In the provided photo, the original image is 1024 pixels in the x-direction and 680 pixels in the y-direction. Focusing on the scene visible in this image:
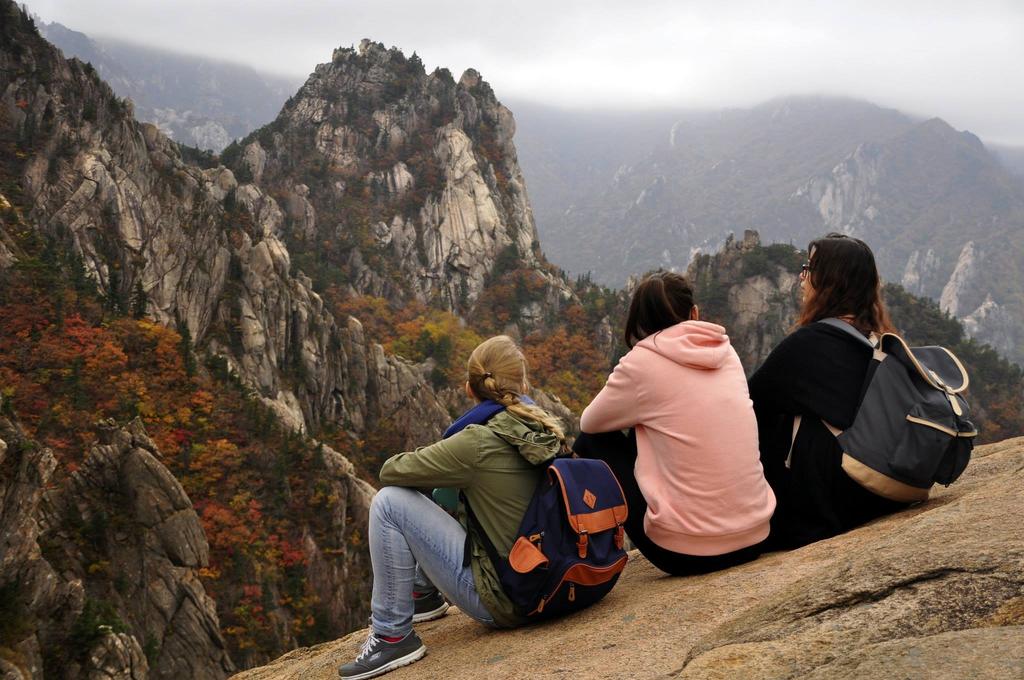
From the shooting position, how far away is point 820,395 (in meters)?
5.11

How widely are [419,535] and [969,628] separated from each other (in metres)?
3.18

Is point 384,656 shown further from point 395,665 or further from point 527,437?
point 527,437

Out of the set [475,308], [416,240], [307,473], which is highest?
[416,240]

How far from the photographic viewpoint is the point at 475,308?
7925cm

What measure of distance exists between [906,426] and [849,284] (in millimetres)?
1113

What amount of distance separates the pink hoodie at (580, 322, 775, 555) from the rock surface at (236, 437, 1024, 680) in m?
0.40

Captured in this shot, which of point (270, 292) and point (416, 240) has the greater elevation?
point (416, 240)

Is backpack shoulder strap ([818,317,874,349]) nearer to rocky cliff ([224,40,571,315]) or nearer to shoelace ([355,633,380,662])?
shoelace ([355,633,380,662])

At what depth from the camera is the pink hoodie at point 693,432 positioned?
496cm

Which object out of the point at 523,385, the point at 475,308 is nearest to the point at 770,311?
the point at 475,308

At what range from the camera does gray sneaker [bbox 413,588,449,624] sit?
606 centimetres

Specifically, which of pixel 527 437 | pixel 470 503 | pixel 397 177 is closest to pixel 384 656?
pixel 470 503

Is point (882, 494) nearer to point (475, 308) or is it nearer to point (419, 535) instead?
point (419, 535)

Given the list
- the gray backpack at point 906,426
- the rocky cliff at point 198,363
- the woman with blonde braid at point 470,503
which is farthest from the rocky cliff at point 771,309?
the woman with blonde braid at point 470,503
